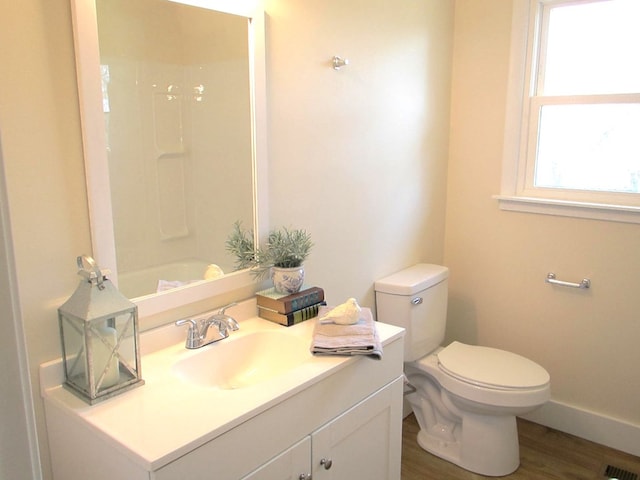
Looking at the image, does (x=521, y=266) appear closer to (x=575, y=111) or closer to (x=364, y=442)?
(x=575, y=111)

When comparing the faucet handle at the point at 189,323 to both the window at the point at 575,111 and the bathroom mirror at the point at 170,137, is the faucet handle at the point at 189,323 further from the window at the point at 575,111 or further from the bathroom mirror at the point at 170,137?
the window at the point at 575,111

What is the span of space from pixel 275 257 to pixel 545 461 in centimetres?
165

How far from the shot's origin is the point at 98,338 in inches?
53.3

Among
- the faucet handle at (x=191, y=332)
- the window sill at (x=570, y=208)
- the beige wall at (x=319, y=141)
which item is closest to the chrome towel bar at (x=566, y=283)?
the window sill at (x=570, y=208)

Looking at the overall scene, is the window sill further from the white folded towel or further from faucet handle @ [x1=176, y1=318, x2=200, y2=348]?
faucet handle @ [x1=176, y1=318, x2=200, y2=348]

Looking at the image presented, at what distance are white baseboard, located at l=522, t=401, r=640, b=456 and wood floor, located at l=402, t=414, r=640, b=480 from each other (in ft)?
0.11

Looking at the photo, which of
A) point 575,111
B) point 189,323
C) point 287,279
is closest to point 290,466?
point 189,323

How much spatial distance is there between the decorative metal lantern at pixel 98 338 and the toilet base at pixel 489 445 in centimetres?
159

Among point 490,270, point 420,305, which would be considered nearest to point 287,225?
point 420,305

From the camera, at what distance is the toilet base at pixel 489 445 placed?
2400 mm

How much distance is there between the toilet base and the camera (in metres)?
2.40

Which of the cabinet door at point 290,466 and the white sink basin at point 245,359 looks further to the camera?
the white sink basin at point 245,359

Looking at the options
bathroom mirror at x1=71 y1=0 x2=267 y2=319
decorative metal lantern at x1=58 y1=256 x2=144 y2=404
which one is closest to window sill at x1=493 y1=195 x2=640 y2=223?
bathroom mirror at x1=71 y1=0 x2=267 y2=319

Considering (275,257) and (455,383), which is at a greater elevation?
(275,257)
